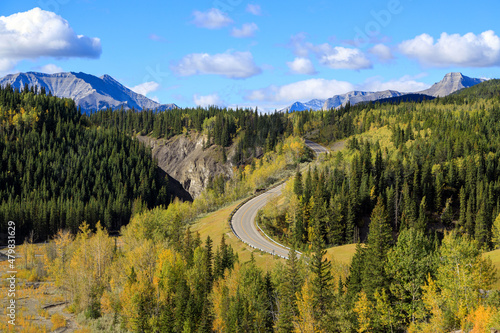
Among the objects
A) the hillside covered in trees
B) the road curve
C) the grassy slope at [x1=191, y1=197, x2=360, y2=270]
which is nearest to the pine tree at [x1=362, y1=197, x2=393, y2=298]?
the hillside covered in trees

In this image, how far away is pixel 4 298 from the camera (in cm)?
8825

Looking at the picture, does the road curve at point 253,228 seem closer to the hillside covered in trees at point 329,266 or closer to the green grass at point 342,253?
the hillside covered in trees at point 329,266

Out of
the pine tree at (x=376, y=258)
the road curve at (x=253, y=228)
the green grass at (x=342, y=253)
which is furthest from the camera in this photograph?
the road curve at (x=253, y=228)

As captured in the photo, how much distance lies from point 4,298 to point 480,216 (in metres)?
132

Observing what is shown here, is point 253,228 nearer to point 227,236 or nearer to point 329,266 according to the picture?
point 227,236

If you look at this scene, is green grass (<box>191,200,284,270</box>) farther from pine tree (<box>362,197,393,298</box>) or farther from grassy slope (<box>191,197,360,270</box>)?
pine tree (<box>362,197,393,298</box>)

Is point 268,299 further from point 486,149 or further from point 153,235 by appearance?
point 486,149

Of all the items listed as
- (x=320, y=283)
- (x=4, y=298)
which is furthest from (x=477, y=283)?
(x=4, y=298)

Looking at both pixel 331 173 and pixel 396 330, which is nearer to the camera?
pixel 396 330

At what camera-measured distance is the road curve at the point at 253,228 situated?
295 feet

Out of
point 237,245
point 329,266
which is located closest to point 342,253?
point 237,245

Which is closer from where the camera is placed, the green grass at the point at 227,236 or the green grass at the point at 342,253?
the green grass at the point at 342,253

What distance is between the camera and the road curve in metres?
89.9

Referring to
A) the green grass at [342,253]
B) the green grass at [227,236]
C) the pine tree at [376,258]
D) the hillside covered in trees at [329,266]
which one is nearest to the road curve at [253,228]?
the green grass at [227,236]
